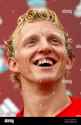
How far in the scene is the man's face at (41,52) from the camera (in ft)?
7.16

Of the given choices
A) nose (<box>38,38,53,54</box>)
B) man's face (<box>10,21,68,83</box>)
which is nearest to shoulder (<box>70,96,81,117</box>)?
man's face (<box>10,21,68,83</box>)

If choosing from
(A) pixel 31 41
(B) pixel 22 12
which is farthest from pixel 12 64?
(B) pixel 22 12

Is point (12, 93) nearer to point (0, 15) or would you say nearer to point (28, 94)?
point (28, 94)

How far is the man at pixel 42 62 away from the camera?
86.1 inches

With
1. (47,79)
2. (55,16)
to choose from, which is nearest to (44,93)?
(47,79)

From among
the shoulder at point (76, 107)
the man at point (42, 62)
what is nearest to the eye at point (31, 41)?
the man at point (42, 62)

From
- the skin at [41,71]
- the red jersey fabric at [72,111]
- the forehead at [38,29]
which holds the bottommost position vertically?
the red jersey fabric at [72,111]

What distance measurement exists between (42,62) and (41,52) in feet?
0.17

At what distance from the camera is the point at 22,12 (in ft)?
7.41

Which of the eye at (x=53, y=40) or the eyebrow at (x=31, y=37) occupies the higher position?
the eyebrow at (x=31, y=37)

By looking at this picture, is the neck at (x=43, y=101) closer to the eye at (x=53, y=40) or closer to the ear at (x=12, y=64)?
the ear at (x=12, y=64)

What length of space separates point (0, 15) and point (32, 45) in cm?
24

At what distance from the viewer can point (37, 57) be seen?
2.17m

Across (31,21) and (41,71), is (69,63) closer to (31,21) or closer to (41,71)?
(41,71)
